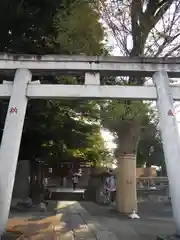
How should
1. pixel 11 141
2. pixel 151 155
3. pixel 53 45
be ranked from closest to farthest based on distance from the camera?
pixel 11 141, pixel 53 45, pixel 151 155

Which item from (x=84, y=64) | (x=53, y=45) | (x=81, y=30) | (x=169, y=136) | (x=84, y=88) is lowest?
(x=169, y=136)

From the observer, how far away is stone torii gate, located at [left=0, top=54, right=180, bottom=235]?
287 inches

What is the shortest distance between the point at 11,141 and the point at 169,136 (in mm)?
3480

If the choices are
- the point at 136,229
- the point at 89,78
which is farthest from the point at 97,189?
the point at 89,78

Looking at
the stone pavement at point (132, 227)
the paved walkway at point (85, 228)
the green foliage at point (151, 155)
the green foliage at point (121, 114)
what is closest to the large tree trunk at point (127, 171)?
the green foliage at point (121, 114)

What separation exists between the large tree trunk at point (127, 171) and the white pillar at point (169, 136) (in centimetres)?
482

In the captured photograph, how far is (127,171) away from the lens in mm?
12891

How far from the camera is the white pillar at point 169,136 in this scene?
22.5ft

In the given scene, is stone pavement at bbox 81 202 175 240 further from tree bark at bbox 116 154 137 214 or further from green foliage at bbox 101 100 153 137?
green foliage at bbox 101 100 153 137

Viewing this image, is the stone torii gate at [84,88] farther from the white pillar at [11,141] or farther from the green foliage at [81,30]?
the green foliage at [81,30]

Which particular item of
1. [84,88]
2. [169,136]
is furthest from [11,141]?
[169,136]

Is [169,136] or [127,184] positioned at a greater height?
[169,136]

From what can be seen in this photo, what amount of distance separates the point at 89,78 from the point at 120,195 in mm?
6342

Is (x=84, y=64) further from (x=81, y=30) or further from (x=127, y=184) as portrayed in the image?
(x=127, y=184)
